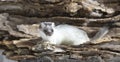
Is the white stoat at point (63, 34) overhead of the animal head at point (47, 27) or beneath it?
beneath

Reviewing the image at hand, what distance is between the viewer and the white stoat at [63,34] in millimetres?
1841

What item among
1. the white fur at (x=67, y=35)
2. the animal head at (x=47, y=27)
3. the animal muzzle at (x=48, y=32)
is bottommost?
the white fur at (x=67, y=35)

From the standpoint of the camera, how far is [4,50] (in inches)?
73.9

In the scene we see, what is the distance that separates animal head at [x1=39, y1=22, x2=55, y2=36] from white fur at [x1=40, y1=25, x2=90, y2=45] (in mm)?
18

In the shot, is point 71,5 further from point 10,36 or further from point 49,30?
point 10,36

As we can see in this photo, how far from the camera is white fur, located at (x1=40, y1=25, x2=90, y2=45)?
6.14 ft

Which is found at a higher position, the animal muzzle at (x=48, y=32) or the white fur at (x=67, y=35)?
the animal muzzle at (x=48, y=32)

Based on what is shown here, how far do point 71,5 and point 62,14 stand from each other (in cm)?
6

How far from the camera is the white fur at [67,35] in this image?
6.14 feet

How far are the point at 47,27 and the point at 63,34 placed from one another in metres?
0.12

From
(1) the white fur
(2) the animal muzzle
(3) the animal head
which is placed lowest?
(1) the white fur

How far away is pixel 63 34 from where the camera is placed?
6.33 feet

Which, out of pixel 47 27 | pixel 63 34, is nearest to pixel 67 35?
pixel 63 34

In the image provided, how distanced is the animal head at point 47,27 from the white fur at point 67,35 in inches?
0.7
